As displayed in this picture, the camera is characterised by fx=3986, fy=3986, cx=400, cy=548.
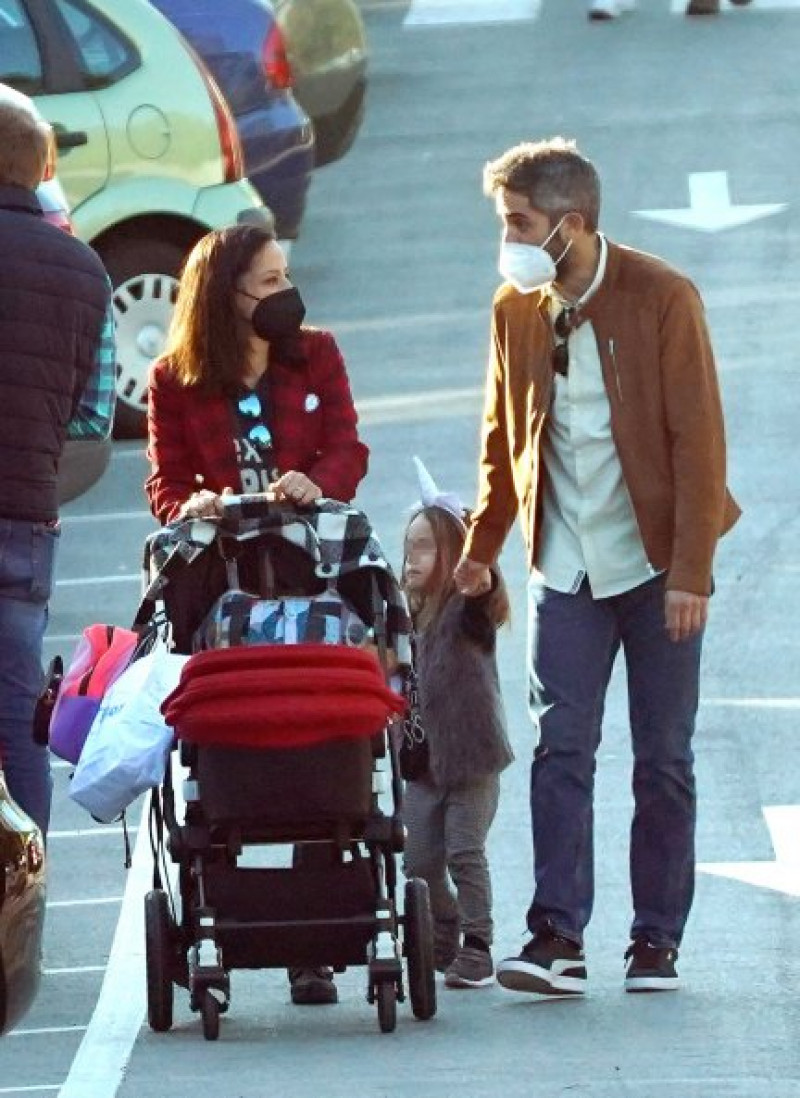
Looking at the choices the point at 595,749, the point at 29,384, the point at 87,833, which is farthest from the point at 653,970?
the point at 87,833

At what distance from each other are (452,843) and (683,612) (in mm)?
1115

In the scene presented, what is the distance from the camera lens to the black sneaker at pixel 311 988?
930 cm

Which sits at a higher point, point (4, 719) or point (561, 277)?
point (561, 277)

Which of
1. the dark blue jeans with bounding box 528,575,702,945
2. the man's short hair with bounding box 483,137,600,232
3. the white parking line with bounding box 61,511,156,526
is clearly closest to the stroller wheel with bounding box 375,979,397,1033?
the dark blue jeans with bounding box 528,575,702,945

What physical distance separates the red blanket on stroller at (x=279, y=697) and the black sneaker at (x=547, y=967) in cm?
84

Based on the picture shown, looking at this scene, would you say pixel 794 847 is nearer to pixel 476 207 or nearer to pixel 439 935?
pixel 439 935

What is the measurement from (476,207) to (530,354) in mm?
13089

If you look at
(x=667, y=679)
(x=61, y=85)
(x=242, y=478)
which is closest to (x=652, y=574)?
(x=667, y=679)

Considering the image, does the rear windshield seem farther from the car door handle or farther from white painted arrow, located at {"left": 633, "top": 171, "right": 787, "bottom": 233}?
white painted arrow, located at {"left": 633, "top": 171, "right": 787, "bottom": 233}

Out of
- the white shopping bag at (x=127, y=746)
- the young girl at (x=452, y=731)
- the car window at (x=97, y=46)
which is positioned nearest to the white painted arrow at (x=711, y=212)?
the car window at (x=97, y=46)

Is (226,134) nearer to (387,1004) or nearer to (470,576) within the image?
(470,576)

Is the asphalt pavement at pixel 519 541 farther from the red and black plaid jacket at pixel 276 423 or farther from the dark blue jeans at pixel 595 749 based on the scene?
the red and black plaid jacket at pixel 276 423

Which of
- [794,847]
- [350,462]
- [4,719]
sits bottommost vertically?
[794,847]

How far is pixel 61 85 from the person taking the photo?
16.9 meters
